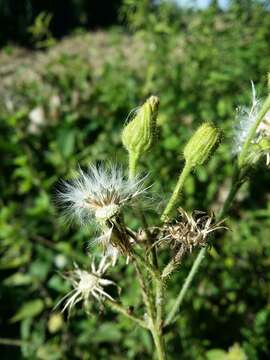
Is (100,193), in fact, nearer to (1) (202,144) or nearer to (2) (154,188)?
(1) (202,144)

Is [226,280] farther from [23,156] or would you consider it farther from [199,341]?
[23,156]

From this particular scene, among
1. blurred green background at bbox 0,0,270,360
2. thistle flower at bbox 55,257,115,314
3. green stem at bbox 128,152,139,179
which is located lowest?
blurred green background at bbox 0,0,270,360

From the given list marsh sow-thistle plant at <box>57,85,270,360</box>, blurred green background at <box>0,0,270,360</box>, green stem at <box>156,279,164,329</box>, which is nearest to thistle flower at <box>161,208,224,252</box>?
marsh sow-thistle plant at <box>57,85,270,360</box>

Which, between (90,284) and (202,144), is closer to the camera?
(202,144)

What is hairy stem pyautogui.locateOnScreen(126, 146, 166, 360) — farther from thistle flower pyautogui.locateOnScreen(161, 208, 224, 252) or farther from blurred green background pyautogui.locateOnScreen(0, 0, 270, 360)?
blurred green background pyautogui.locateOnScreen(0, 0, 270, 360)

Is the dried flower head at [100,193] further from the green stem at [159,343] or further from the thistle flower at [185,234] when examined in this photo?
the green stem at [159,343]

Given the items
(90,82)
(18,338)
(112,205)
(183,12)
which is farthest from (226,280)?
(183,12)

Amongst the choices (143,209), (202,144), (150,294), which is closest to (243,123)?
(202,144)
